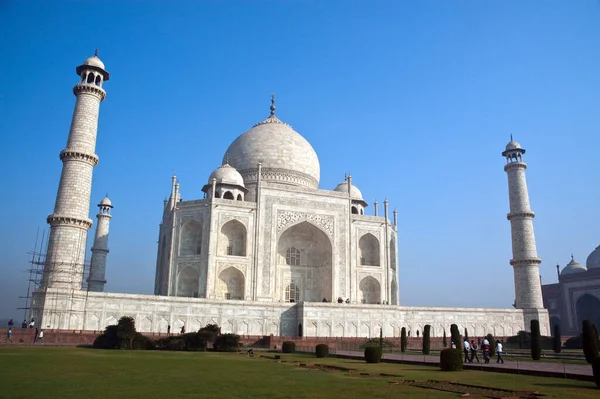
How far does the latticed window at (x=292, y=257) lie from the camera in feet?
94.9

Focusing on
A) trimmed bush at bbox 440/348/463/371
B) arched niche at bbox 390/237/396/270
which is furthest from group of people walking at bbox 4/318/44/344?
arched niche at bbox 390/237/396/270

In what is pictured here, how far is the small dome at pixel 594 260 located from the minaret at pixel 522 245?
47.6 ft

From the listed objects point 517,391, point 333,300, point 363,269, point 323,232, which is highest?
point 323,232

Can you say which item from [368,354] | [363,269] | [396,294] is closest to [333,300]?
[363,269]

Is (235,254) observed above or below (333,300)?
above

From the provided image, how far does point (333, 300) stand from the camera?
27094 mm

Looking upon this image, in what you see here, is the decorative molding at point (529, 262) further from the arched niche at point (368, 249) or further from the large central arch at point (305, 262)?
the large central arch at point (305, 262)

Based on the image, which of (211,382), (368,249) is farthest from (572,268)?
(211,382)

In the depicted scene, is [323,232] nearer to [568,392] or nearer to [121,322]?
[121,322]

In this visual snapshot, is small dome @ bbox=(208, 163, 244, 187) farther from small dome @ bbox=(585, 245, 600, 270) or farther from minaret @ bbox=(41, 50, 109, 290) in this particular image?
small dome @ bbox=(585, 245, 600, 270)

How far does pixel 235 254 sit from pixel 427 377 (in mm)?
18496

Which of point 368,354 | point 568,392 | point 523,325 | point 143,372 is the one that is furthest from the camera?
point 523,325

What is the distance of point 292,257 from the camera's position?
29.1 m

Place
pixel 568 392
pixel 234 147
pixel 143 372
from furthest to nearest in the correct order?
pixel 234 147
pixel 143 372
pixel 568 392
